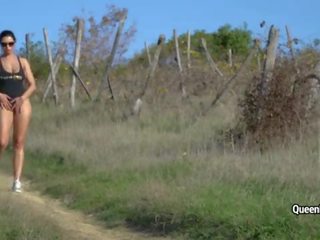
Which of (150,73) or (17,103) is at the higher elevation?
(150,73)

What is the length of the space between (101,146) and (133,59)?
1040 centimetres

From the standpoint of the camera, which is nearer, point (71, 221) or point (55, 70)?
point (71, 221)

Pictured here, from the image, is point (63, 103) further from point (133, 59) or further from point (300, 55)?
point (300, 55)

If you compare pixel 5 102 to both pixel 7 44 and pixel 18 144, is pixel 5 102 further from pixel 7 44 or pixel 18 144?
pixel 7 44

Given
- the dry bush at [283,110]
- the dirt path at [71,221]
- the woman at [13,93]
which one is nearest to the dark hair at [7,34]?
the woman at [13,93]

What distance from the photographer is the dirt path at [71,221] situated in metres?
6.72

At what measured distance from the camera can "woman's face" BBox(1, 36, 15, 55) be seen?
807 cm

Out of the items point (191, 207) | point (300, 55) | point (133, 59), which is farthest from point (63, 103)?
point (191, 207)

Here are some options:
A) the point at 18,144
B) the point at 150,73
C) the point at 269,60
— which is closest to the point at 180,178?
the point at 18,144

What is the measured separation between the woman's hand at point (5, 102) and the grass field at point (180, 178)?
57.4 inches

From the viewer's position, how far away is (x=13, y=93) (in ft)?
26.3

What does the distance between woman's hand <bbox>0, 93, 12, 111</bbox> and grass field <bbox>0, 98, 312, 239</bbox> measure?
4.79ft

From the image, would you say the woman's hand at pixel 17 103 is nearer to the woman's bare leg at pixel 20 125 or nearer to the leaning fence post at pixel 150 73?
the woman's bare leg at pixel 20 125

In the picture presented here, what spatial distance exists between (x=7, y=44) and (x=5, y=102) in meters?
0.73
